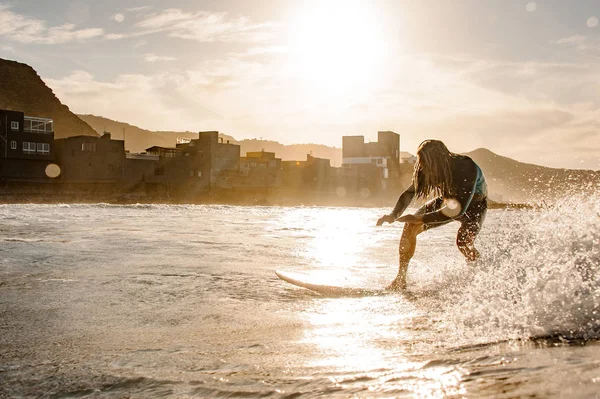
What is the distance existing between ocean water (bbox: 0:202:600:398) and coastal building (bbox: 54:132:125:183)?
3708 centimetres

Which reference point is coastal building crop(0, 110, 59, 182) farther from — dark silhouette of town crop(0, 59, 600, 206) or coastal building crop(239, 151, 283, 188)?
coastal building crop(239, 151, 283, 188)

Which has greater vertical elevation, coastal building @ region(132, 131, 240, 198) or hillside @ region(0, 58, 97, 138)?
hillside @ region(0, 58, 97, 138)

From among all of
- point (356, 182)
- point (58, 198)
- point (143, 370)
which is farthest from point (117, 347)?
point (356, 182)

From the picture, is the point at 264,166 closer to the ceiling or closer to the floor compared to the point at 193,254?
closer to the ceiling

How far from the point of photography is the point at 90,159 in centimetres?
4119

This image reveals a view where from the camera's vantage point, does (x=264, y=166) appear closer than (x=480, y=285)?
No

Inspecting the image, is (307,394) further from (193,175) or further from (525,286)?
(193,175)

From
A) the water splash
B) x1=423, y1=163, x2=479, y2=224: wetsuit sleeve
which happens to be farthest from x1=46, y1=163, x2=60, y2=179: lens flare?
the water splash

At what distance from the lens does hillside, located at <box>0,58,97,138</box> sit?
72062 mm

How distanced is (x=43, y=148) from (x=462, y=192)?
132 feet

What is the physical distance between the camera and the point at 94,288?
16.0 feet

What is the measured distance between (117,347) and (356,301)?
7.14 ft

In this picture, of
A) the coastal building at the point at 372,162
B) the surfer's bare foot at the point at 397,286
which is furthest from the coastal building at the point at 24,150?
the coastal building at the point at 372,162

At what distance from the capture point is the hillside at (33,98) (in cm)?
7206
